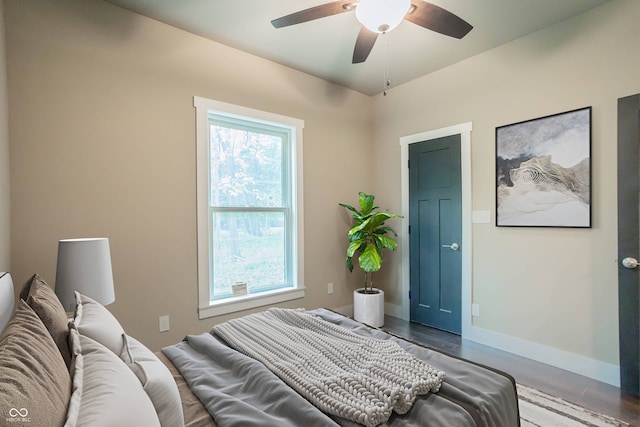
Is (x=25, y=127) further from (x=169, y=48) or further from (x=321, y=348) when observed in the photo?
(x=321, y=348)

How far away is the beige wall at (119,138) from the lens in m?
2.08

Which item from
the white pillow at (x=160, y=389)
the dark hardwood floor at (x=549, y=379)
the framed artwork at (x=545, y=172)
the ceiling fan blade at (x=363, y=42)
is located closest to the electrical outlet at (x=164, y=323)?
the white pillow at (x=160, y=389)

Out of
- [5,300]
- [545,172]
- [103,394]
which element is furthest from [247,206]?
[545,172]

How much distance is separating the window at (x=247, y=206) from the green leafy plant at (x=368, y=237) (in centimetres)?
65

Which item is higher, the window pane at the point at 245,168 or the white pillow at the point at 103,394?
the window pane at the point at 245,168

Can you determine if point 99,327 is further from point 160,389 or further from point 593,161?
point 593,161

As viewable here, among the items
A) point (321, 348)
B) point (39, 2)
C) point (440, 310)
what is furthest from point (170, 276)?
point (440, 310)

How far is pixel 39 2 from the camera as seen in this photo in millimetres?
2109

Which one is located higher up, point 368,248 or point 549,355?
point 368,248

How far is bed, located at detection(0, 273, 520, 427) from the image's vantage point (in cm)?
66

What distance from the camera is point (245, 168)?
3.19 m

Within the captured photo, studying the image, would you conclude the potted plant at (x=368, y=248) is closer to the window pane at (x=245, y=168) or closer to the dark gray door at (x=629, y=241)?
the window pane at (x=245, y=168)

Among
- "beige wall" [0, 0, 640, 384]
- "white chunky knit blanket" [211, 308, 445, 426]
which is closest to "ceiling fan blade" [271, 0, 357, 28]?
"beige wall" [0, 0, 640, 384]

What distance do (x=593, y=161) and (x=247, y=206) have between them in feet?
9.96
